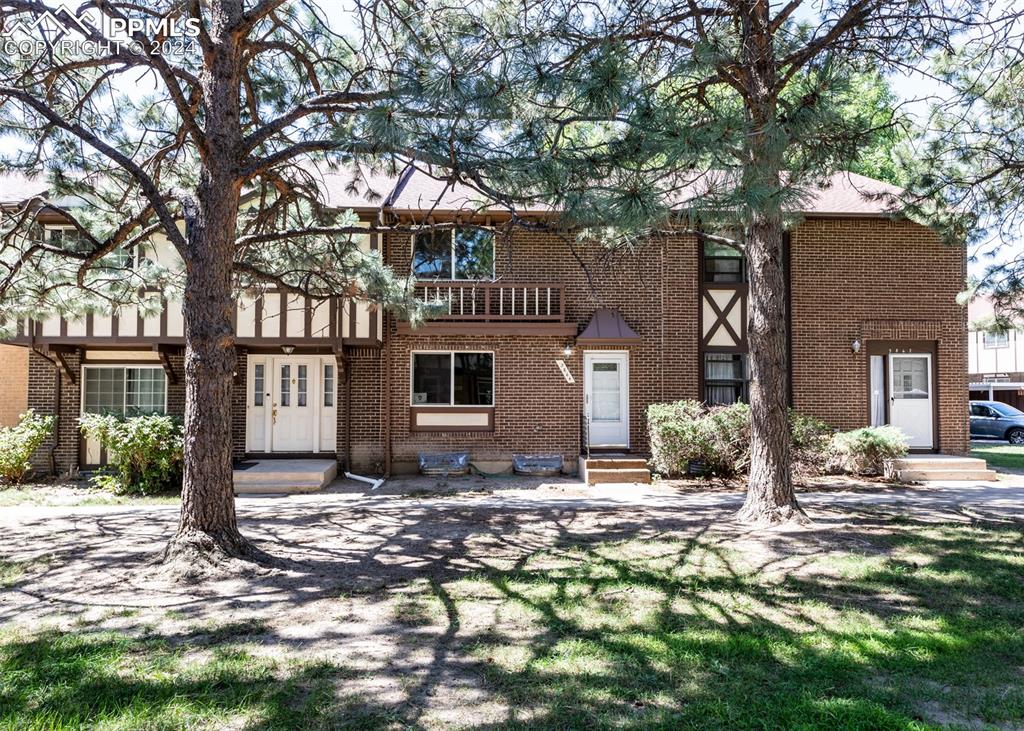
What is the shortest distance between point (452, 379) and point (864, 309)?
31.6ft

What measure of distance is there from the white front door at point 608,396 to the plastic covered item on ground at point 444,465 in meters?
2.97

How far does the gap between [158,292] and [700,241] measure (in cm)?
1122

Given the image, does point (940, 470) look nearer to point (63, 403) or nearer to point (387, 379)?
point (387, 379)

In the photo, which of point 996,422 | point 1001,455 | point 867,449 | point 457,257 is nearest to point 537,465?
point 457,257

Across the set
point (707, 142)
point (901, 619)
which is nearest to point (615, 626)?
point (901, 619)

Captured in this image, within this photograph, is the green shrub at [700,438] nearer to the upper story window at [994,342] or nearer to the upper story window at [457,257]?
the upper story window at [457,257]

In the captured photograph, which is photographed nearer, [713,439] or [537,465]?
[713,439]

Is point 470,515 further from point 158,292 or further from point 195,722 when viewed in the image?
point 158,292

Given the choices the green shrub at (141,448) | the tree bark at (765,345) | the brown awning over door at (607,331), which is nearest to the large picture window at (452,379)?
the brown awning over door at (607,331)

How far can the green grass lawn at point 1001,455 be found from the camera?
13.9m

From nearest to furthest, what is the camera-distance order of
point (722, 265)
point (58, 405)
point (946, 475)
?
point (946, 475)
point (58, 405)
point (722, 265)

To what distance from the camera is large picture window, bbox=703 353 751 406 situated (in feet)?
43.0

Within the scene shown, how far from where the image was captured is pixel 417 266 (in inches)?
496

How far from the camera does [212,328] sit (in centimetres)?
573
